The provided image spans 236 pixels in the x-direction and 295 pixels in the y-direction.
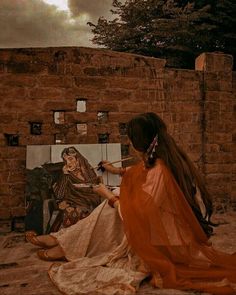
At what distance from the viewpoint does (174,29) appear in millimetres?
7961

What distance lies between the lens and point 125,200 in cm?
254

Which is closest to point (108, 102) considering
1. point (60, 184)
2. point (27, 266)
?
point (60, 184)

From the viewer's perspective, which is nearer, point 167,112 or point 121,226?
point 121,226

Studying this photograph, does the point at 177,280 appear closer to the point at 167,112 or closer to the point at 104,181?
the point at 104,181

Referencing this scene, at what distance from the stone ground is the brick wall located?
2.28ft

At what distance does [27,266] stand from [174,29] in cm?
672

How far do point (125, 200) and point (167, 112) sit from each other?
2885mm

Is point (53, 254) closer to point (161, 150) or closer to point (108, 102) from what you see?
point (161, 150)

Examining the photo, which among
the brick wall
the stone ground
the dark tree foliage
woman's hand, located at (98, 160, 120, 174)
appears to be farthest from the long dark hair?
the dark tree foliage

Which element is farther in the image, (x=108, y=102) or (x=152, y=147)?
(x=108, y=102)

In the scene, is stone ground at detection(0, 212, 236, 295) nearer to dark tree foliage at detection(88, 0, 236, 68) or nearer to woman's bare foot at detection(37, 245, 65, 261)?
woman's bare foot at detection(37, 245, 65, 261)

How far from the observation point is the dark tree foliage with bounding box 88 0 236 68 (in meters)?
7.87

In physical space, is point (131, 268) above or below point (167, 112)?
below

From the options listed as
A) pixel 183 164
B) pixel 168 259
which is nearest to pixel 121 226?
pixel 168 259
